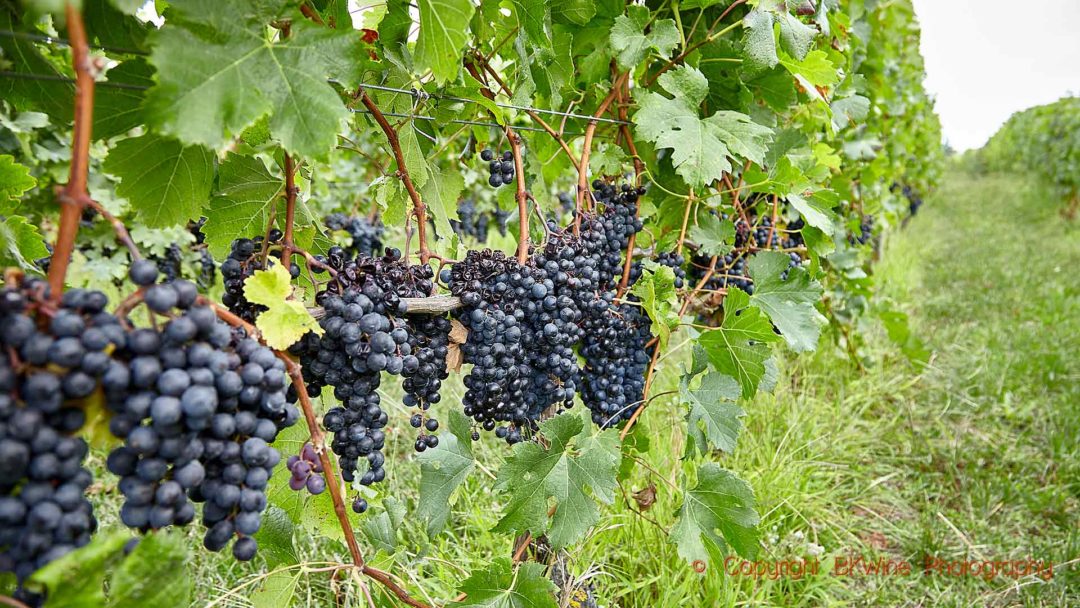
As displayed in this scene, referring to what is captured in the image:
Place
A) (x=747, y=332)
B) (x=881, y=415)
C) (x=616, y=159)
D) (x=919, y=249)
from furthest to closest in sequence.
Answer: (x=919, y=249), (x=881, y=415), (x=616, y=159), (x=747, y=332)

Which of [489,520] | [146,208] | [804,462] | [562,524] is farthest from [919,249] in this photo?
[146,208]

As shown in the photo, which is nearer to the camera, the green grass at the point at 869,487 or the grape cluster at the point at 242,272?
the grape cluster at the point at 242,272

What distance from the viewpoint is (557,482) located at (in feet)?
4.68

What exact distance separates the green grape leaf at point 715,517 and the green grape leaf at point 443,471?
58 centimetres

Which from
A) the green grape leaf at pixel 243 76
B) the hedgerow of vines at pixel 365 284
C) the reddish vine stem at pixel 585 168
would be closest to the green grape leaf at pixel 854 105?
the hedgerow of vines at pixel 365 284

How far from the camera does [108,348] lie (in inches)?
26.8

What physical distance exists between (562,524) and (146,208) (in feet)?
3.47

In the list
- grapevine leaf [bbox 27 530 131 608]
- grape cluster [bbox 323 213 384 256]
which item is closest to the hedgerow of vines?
grapevine leaf [bbox 27 530 131 608]

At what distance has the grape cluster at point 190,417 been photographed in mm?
678

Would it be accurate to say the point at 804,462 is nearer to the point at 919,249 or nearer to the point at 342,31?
the point at 342,31

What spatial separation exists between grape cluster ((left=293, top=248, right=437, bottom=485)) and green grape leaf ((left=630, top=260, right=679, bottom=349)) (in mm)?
734

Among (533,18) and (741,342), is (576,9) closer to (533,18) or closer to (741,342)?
(533,18)

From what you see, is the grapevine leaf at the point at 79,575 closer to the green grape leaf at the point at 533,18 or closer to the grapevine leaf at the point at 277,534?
the grapevine leaf at the point at 277,534

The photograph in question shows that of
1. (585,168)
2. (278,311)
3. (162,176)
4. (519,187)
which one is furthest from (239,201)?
(585,168)
